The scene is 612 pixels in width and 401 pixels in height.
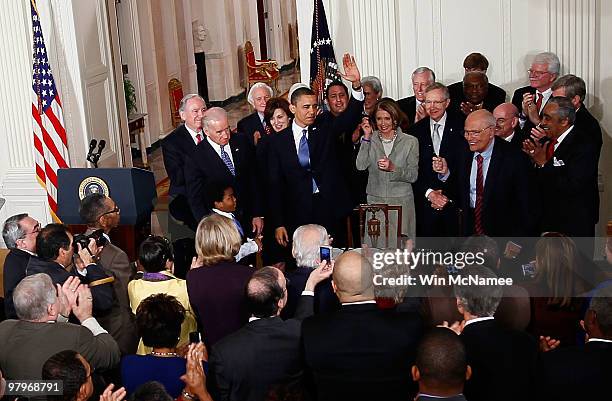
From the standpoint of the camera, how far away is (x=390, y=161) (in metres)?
7.51

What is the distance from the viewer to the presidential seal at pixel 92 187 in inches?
332

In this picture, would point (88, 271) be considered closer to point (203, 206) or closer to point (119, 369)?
point (119, 369)

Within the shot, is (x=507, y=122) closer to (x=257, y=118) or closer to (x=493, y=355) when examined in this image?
(x=257, y=118)

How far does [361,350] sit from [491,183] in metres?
2.88

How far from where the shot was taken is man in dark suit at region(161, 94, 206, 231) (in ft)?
26.7

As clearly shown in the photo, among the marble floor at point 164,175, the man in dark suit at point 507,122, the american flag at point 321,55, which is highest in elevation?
the american flag at point 321,55

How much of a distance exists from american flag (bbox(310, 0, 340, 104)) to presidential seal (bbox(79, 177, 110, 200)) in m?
2.38

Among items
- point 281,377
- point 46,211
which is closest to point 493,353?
point 281,377

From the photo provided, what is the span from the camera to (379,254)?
18.5 ft

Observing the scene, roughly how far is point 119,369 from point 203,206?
2524 millimetres

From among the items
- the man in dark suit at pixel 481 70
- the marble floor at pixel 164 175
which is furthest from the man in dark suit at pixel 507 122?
the marble floor at pixel 164 175

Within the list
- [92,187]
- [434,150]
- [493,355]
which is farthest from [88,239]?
[434,150]

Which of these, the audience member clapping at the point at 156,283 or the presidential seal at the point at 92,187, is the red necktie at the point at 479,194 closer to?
the audience member clapping at the point at 156,283

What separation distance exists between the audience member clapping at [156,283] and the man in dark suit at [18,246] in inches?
40.7
